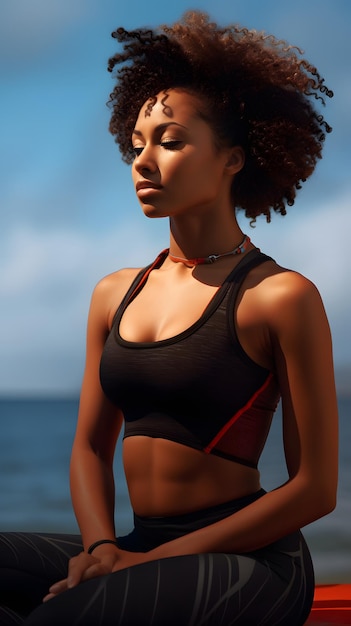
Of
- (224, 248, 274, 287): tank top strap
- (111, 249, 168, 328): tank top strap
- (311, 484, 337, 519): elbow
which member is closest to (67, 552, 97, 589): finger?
(311, 484, 337, 519): elbow

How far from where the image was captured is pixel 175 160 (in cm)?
240

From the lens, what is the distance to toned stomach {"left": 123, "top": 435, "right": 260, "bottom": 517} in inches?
89.7

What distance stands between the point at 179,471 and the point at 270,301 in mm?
448

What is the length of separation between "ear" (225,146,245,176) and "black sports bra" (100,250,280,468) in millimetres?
336

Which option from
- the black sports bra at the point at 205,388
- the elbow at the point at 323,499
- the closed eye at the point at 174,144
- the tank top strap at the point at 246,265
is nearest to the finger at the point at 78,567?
the black sports bra at the point at 205,388

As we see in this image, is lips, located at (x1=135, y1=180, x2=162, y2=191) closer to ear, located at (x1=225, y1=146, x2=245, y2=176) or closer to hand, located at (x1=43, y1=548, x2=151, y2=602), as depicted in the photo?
ear, located at (x1=225, y1=146, x2=245, y2=176)

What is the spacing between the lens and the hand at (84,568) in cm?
212

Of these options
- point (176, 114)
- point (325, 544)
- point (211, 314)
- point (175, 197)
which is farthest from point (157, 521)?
point (325, 544)

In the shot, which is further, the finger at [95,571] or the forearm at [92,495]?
the forearm at [92,495]

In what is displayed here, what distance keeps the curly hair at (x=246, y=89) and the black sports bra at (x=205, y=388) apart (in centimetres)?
39

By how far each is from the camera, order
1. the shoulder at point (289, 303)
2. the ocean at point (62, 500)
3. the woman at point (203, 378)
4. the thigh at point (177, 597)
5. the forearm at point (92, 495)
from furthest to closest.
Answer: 1. the ocean at point (62, 500)
2. the forearm at point (92, 495)
3. the shoulder at point (289, 303)
4. the woman at point (203, 378)
5. the thigh at point (177, 597)

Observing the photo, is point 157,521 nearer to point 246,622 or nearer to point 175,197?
point 246,622

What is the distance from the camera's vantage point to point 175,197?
2.42 metres

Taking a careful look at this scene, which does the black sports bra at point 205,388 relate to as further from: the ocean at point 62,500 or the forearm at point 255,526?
the ocean at point 62,500
